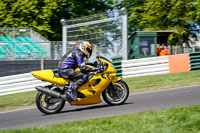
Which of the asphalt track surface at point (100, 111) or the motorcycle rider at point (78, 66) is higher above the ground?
the motorcycle rider at point (78, 66)

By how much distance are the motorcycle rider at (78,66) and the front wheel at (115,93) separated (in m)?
0.60

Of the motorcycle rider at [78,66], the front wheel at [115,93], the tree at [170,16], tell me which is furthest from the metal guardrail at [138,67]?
the tree at [170,16]

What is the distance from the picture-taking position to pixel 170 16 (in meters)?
26.2

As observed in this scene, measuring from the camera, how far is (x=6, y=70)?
1925 centimetres

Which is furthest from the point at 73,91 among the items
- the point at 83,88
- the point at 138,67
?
the point at 138,67

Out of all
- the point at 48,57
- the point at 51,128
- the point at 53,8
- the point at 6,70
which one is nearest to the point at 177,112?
the point at 51,128

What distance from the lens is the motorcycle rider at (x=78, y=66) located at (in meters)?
7.90

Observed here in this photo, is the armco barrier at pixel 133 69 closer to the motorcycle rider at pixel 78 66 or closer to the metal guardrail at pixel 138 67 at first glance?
the metal guardrail at pixel 138 67

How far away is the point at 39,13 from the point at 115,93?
19.2m

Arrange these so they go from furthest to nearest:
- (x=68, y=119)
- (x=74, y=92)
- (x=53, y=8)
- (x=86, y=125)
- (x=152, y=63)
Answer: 1. (x=53, y=8)
2. (x=152, y=63)
3. (x=74, y=92)
4. (x=68, y=119)
5. (x=86, y=125)

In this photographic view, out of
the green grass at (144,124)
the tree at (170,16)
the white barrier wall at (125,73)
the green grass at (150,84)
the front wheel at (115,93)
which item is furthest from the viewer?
the tree at (170,16)

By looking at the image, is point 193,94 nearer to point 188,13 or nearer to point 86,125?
point 86,125

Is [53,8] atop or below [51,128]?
atop

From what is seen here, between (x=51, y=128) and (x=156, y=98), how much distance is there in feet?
11.8
